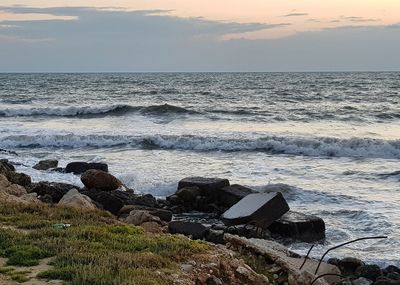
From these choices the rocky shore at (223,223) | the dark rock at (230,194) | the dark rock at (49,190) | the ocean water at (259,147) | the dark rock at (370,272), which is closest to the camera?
the rocky shore at (223,223)

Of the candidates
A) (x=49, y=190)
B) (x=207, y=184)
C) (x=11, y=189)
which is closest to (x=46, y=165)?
(x=49, y=190)

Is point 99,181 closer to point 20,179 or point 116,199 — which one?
point 20,179

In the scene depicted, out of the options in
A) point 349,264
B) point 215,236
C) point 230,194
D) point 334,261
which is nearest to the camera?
point 349,264

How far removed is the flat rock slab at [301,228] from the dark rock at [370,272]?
235cm

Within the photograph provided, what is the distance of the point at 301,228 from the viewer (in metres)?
12.8

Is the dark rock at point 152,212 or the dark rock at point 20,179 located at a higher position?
the dark rock at point 20,179

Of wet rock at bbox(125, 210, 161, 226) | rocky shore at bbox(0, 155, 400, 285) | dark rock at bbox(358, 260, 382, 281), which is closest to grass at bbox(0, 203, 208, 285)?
rocky shore at bbox(0, 155, 400, 285)

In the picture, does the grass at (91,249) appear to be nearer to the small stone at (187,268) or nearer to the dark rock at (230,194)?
the small stone at (187,268)

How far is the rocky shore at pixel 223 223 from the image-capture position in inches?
293

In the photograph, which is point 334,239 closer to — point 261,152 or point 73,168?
point 73,168

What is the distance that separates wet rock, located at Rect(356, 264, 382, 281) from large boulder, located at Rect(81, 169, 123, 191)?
8.48 meters

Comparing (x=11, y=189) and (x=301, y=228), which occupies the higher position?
(x=11, y=189)

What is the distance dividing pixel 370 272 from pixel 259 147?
57.9 ft

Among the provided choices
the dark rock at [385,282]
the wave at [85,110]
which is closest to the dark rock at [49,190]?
the dark rock at [385,282]
